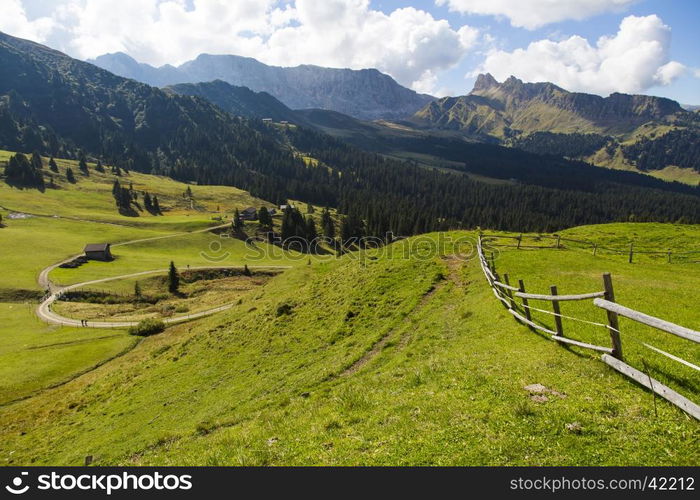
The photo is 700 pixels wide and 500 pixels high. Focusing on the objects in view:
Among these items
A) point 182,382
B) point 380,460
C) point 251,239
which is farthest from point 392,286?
point 251,239

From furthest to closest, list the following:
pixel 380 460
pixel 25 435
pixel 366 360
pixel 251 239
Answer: pixel 251 239 < pixel 25 435 < pixel 366 360 < pixel 380 460

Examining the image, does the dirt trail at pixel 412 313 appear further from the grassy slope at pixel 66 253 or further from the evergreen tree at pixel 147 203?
the evergreen tree at pixel 147 203

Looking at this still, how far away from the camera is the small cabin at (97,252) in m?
98.2

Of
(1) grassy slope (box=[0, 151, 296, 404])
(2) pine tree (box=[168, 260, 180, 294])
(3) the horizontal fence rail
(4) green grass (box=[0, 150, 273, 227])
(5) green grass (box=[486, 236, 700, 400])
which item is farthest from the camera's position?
(4) green grass (box=[0, 150, 273, 227])

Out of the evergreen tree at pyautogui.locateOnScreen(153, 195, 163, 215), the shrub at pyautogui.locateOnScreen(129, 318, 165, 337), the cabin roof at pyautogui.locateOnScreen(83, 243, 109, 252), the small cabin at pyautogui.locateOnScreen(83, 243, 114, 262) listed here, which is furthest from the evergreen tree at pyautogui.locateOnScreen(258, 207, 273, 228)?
the shrub at pyautogui.locateOnScreen(129, 318, 165, 337)

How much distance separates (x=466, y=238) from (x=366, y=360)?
1415 inches

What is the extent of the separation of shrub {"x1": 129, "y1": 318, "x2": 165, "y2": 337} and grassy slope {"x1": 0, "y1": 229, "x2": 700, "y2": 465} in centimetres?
1569

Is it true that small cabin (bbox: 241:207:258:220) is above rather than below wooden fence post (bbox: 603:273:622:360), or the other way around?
below

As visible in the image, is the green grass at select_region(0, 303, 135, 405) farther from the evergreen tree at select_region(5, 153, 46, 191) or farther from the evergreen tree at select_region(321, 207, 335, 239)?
the evergreen tree at select_region(5, 153, 46, 191)

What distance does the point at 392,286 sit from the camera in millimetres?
33000

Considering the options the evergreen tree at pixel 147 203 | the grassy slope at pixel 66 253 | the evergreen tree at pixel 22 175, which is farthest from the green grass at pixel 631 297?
the evergreen tree at pixel 22 175

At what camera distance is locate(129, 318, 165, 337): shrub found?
5669cm
